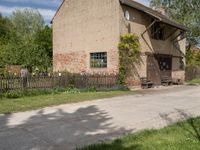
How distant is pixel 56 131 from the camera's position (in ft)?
25.1

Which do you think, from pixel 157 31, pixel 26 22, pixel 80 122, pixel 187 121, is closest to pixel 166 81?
pixel 157 31

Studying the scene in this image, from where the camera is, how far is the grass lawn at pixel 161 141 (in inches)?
239

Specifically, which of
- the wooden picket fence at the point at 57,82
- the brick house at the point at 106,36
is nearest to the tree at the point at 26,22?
the brick house at the point at 106,36

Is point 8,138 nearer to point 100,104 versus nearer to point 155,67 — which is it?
point 100,104

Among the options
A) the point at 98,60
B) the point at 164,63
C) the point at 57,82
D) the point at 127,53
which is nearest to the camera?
the point at 57,82

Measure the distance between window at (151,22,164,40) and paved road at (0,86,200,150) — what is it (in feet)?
42.3

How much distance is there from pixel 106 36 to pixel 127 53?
6.73 ft

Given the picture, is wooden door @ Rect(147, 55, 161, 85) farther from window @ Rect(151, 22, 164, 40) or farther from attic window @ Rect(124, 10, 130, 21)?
attic window @ Rect(124, 10, 130, 21)

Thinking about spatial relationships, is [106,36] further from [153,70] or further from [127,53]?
[153,70]

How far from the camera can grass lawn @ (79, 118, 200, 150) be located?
6.08 metres

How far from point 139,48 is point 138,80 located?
2517 millimetres

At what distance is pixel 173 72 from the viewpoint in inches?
1118

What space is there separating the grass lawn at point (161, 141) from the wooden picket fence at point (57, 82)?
8717 millimetres

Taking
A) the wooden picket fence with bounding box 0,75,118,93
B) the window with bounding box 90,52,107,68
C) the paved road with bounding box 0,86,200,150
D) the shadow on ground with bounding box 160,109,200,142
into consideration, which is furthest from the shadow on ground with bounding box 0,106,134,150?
the window with bounding box 90,52,107,68
